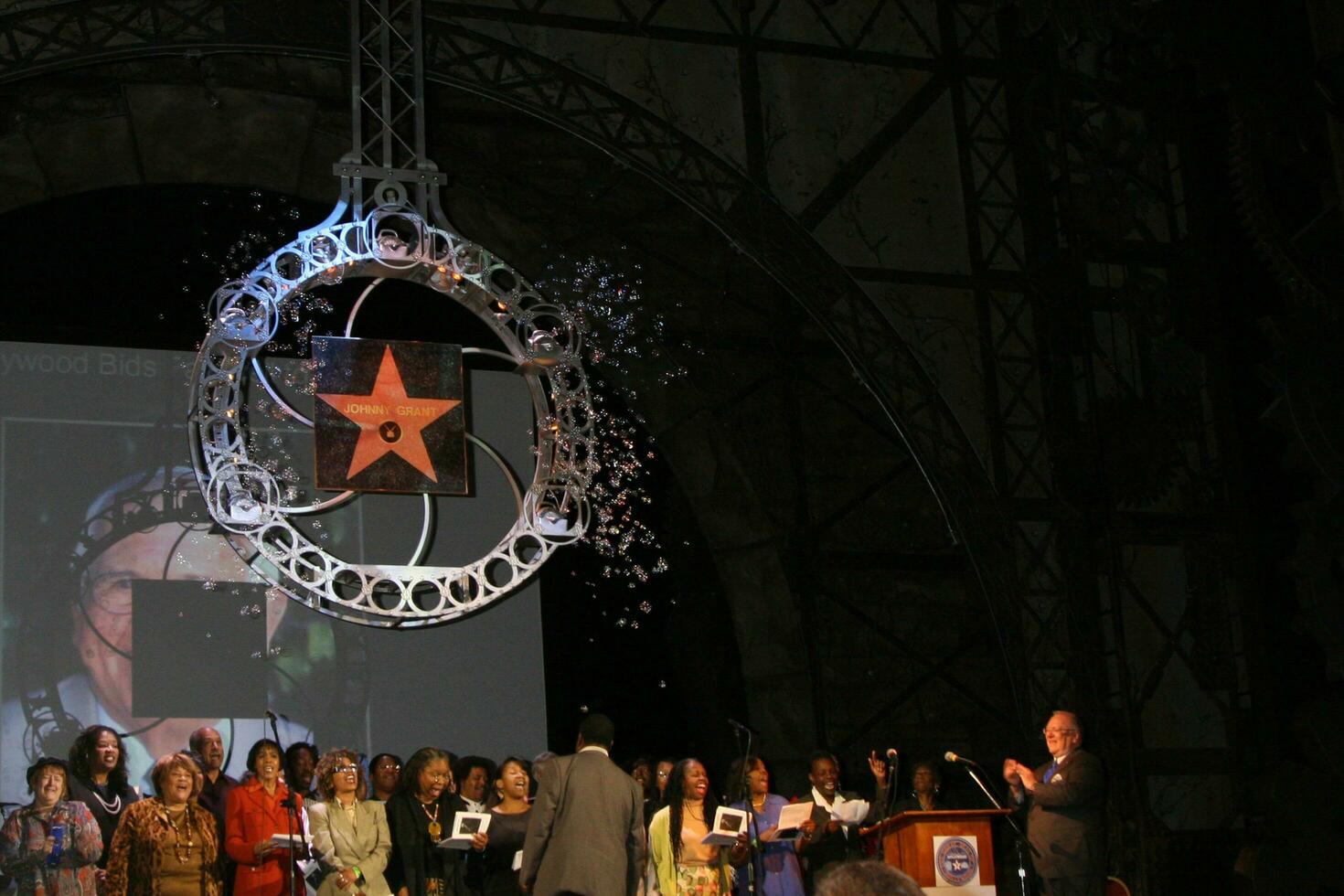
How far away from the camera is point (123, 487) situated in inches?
337

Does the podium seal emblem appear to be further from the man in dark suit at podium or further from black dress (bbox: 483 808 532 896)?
black dress (bbox: 483 808 532 896)

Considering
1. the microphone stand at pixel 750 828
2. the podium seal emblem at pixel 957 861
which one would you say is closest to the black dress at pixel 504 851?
the microphone stand at pixel 750 828

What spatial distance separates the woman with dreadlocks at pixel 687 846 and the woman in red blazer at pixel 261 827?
61.6 inches

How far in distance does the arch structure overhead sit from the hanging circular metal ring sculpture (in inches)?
39.4

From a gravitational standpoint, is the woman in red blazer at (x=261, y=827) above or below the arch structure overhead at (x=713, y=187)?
below

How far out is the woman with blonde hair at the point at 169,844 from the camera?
6.53 m

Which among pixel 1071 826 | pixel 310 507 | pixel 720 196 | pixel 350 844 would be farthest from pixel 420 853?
pixel 720 196

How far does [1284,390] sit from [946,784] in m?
8.30

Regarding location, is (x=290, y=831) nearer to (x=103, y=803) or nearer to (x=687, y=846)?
(x=103, y=803)

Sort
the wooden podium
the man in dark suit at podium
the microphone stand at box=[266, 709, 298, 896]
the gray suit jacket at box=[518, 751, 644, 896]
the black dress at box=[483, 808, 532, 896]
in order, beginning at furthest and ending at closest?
1. the wooden podium
2. the black dress at box=[483, 808, 532, 896]
3. the man in dark suit at podium
4. the microphone stand at box=[266, 709, 298, 896]
5. the gray suit jacket at box=[518, 751, 644, 896]

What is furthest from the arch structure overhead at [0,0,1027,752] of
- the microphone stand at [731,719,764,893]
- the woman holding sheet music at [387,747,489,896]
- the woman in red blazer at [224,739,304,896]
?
the woman in red blazer at [224,739,304,896]

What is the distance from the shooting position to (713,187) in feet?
30.1

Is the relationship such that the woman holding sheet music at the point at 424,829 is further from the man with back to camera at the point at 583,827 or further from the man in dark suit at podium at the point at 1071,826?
the man in dark suit at podium at the point at 1071,826

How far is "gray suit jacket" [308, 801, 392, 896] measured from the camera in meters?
6.63
